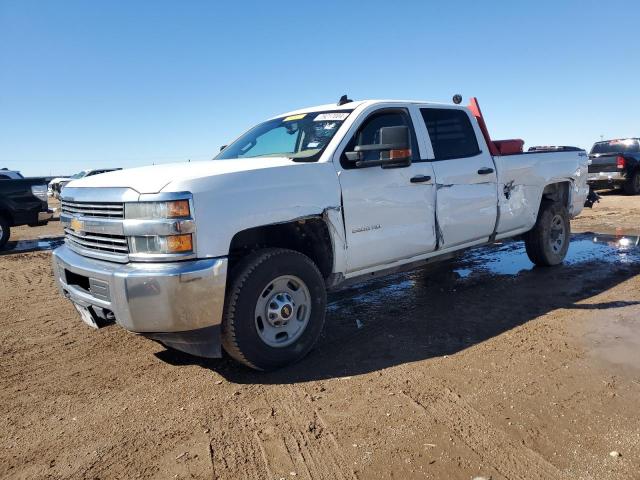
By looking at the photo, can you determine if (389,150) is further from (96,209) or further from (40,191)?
(40,191)

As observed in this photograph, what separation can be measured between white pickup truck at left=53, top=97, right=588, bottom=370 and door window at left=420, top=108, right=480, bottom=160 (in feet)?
0.05

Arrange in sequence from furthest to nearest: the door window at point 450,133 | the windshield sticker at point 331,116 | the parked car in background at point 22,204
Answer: the parked car in background at point 22,204 < the door window at point 450,133 < the windshield sticker at point 331,116

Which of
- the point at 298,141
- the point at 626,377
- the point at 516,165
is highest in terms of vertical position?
the point at 298,141

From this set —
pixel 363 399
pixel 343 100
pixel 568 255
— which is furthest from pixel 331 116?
pixel 568 255

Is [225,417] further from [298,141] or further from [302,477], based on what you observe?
[298,141]

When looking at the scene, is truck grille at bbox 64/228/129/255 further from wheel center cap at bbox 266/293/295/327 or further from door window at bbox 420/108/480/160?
door window at bbox 420/108/480/160

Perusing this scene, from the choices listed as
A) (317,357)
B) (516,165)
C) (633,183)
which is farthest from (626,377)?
→ (633,183)

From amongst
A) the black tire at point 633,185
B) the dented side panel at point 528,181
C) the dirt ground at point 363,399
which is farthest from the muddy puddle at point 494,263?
the black tire at point 633,185

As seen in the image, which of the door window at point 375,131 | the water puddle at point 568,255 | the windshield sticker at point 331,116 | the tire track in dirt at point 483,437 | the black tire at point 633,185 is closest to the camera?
the tire track in dirt at point 483,437

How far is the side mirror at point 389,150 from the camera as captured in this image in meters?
3.78

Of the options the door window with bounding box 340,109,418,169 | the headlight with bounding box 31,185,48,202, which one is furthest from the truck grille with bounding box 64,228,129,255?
the headlight with bounding box 31,185,48,202

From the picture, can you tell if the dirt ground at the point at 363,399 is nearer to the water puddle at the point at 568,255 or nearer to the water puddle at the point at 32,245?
the water puddle at the point at 568,255

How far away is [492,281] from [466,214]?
4.35 feet

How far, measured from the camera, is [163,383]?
345 centimetres
